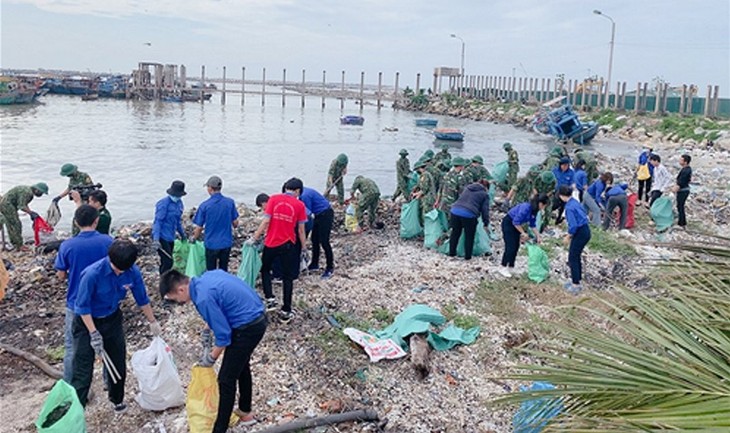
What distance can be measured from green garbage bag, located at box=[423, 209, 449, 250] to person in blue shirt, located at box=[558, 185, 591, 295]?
229 cm

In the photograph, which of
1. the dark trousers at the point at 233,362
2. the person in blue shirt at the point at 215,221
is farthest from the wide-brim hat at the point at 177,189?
the dark trousers at the point at 233,362

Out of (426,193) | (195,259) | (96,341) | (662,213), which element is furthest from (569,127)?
(96,341)

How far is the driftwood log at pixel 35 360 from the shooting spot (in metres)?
5.41

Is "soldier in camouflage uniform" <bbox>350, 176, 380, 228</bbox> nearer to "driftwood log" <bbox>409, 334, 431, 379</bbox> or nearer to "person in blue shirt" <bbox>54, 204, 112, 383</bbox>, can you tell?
"driftwood log" <bbox>409, 334, 431, 379</bbox>

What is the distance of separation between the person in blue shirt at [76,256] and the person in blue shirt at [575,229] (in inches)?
211

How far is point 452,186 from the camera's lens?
948cm

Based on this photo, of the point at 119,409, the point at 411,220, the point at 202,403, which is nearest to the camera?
the point at 202,403

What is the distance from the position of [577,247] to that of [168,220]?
5.11 metres

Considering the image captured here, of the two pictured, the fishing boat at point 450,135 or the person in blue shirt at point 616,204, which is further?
the fishing boat at point 450,135

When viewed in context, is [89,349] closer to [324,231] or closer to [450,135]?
[324,231]

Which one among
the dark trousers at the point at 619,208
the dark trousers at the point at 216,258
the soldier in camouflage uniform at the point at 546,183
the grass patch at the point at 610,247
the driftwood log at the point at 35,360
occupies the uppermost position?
the soldier in camouflage uniform at the point at 546,183

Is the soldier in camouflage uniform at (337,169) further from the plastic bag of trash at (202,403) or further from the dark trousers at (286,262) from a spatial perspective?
the plastic bag of trash at (202,403)

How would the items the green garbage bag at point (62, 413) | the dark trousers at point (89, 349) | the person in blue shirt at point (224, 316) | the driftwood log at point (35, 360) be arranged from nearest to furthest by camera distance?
the person in blue shirt at point (224, 316)
the green garbage bag at point (62, 413)
the dark trousers at point (89, 349)
the driftwood log at point (35, 360)

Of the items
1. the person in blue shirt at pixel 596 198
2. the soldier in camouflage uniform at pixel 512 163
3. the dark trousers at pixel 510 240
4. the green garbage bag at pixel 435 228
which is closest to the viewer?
the dark trousers at pixel 510 240
